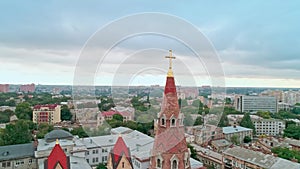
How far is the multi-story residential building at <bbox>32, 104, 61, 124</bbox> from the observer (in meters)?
49.6

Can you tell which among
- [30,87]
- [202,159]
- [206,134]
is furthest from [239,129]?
[30,87]

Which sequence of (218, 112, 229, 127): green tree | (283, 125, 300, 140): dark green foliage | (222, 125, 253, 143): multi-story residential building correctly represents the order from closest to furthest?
(222, 125, 253, 143): multi-story residential building, (218, 112, 229, 127): green tree, (283, 125, 300, 140): dark green foliage

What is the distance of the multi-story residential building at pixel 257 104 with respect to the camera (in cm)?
8525

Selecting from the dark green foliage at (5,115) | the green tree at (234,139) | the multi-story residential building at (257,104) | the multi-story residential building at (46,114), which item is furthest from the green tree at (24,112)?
the multi-story residential building at (257,104)

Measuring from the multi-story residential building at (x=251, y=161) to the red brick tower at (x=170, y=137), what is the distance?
1491cm

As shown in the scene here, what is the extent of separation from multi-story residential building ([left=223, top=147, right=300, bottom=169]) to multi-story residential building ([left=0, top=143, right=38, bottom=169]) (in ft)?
61.4

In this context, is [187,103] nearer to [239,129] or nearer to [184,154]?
[184,154]

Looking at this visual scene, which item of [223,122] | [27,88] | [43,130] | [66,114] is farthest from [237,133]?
[27,88]

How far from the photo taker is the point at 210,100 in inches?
647

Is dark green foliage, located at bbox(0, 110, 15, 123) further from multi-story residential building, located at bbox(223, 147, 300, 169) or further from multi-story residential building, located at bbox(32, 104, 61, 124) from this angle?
multi-story residential building, located at bbox(223, 147, 300, 169)

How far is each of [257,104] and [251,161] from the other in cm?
6911

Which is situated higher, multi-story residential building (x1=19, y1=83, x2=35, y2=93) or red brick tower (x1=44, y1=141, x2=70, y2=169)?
multi-story residential building (x1=19, y1=83, x2=35, y2=93)

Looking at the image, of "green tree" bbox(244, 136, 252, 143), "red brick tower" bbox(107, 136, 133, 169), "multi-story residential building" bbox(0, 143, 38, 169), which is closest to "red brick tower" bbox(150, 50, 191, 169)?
"red brick tower" bbox(107, 136, 133, 169)

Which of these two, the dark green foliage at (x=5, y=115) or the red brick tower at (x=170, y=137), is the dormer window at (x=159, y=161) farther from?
the dark green foliage at (x=5, y=115)
